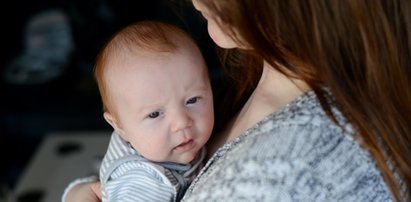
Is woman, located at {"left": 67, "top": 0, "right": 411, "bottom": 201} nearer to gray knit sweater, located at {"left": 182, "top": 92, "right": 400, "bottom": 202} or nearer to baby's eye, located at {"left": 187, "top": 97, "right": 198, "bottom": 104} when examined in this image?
gray knit sweater, located at {"left": 182, "top": 92, "right": 400, "bottom": 202}

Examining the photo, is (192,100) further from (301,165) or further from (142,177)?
(301,165)

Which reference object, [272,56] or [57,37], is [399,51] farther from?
[57,37]

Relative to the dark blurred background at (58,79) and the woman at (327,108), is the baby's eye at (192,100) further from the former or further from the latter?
the dark blurred background at (58,79)

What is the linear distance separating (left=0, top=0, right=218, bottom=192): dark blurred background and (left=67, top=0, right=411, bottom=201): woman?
6.20 ft

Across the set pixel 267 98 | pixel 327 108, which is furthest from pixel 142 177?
pixel 327 108

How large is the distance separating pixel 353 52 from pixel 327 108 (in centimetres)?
7

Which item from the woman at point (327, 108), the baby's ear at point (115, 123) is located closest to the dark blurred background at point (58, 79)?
Result: the baby's ear at point (115, 123)

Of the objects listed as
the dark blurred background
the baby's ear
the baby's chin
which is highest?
the baby's ear

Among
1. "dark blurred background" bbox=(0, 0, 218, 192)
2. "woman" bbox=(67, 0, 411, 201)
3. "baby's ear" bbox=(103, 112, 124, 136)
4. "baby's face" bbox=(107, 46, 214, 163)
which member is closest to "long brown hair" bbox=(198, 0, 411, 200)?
"woman" bbox=(67, 0, 411, 201)

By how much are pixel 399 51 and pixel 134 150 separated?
0.43 metres

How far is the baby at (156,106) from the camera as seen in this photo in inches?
35.7

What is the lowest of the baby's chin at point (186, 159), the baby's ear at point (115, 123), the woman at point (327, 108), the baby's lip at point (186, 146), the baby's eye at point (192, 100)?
the baby's chin at point (186, 159)

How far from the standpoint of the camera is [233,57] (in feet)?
3.46

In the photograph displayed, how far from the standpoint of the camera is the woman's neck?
0.79 meters
